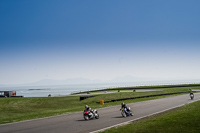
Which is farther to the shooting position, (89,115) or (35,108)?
(35,108)

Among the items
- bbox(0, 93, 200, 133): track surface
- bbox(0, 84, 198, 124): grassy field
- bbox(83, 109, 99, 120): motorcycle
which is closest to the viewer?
bbox(0, 93, 200, 133): track surface

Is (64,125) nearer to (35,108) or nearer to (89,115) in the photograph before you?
(89,115)

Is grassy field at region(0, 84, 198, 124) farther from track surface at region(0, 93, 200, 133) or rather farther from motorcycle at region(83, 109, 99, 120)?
motorcycle at region(83, 109, 99, 120)

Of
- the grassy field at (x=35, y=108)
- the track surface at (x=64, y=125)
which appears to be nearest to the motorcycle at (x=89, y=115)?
the track surface at (x=64, y=125)

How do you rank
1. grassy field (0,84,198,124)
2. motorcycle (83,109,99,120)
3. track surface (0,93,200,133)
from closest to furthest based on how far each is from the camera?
track surface (0,93,200,133)
motorcycle (83,109,99,120)
grassy field (0,84,198,124)

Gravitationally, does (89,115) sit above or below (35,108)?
above

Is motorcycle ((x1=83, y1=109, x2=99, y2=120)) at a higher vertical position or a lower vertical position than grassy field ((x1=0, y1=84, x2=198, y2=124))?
higher

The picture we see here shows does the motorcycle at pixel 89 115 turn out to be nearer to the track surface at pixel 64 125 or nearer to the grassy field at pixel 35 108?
the track surface at pixel 64 125

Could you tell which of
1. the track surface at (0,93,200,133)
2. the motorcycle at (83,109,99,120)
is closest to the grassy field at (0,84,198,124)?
the track surface at (0,93,200,133)

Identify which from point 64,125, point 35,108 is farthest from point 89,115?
point 35,108

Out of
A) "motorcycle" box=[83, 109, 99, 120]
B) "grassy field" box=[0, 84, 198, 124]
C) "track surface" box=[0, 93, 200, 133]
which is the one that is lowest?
"grassy field" box=[0, 84, 198, 124]

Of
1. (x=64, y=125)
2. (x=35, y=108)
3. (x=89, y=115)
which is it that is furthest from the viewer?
(x=35, y=108)

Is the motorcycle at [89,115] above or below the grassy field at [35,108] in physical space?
above

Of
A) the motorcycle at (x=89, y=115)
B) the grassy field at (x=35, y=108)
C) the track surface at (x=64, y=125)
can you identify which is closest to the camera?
the track surface at (x=64, y=125)
